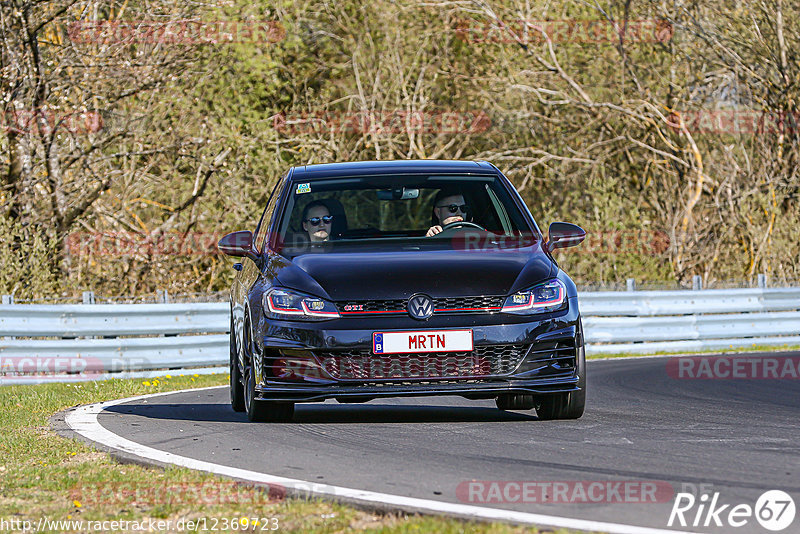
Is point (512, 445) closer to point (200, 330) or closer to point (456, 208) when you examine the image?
point (456, 208)

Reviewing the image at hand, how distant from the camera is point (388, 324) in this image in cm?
802

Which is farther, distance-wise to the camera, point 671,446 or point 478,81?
point 478,81

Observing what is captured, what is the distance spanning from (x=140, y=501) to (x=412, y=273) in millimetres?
2937

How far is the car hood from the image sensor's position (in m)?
8.09

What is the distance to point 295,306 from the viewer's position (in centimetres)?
821

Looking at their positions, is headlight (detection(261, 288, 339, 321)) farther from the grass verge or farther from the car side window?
the grass verge

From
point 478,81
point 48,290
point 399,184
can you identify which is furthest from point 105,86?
point 399,184

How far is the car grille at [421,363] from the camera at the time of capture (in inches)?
317

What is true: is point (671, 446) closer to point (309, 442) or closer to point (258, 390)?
point (309, 442)

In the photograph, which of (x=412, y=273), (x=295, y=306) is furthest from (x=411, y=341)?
(x=295, y=306)

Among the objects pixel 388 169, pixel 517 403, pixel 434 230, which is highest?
pixel 388 169

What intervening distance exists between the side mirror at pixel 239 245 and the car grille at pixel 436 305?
4.64 ft

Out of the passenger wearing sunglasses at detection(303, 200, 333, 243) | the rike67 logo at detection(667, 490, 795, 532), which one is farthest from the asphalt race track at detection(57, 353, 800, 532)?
the passenger wearing sunglasses at detection(303, 200, 333, 243)

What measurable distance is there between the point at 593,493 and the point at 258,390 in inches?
128
